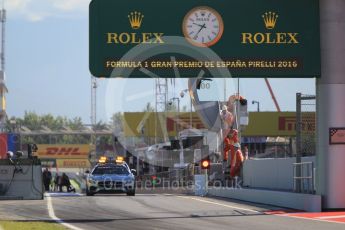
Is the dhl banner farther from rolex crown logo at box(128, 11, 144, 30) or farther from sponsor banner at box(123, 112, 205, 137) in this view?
rolex crown logo at box(128, 11, 144, 30)

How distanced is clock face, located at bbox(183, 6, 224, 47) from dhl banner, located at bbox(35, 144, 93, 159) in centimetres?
11284

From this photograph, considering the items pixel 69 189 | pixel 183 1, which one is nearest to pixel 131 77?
pixel 183 1

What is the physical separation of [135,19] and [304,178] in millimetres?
6731

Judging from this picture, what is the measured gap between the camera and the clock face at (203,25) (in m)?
20.8

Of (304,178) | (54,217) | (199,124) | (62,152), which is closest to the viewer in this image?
(54,217)

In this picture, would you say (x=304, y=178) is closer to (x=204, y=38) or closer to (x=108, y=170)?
(x=204, y=38)

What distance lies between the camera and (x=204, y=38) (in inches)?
818

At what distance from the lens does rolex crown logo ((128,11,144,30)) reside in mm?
20641

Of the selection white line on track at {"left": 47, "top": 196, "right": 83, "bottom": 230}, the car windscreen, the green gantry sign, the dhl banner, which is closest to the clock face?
the green gantry sign

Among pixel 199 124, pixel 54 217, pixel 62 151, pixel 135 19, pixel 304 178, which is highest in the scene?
pixel 135 19

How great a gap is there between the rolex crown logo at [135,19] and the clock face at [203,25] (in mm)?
1119

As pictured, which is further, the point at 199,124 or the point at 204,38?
the point at 199,124

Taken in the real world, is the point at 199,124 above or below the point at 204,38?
above

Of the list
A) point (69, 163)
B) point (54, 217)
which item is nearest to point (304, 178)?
point (54, 217)
